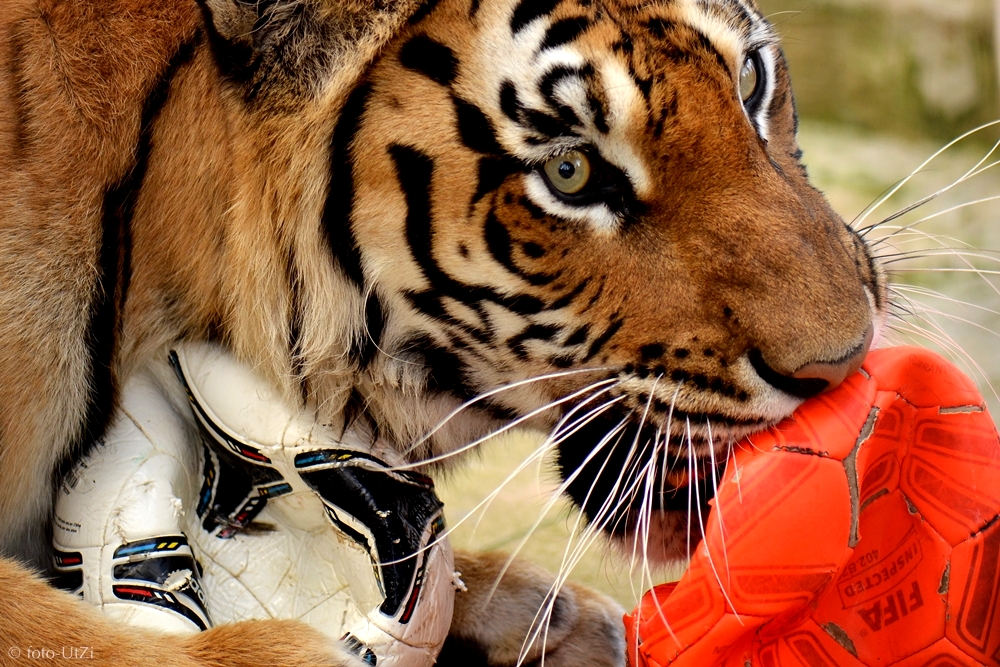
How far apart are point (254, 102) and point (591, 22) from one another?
0.43 metres

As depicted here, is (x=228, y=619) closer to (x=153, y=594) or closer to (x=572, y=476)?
(x=153, y=594)

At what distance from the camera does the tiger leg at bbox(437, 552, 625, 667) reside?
1795 mm

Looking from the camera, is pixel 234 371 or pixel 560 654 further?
pixel 560 654

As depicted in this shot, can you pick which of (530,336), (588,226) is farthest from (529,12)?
(530,336)

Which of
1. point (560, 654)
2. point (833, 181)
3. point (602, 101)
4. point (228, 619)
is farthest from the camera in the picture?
point (833, 181)

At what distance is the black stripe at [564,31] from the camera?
1322 millimetres

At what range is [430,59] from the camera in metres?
1.36

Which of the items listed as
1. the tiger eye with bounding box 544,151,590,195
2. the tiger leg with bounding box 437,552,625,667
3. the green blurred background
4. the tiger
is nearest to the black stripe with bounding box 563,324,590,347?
the tiger

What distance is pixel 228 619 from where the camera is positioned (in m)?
1.53

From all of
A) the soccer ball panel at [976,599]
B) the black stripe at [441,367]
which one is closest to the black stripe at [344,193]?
the black stripe at [441,367]

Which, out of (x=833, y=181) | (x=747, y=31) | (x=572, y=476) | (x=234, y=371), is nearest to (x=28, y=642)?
(x=234, y=371)

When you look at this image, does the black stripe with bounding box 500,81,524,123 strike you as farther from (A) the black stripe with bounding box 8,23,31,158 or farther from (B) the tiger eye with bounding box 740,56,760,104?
(A) the black stripe with bounding box 8,23,31,158

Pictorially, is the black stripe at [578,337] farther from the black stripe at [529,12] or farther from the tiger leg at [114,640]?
the tiger leg at [114,640]

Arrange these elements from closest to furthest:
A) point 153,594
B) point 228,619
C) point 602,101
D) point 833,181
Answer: point 602,101 < point 153,594 < point 228,619 < point 833,181
